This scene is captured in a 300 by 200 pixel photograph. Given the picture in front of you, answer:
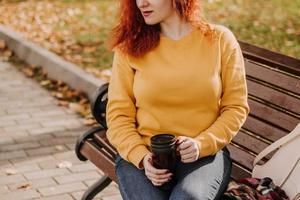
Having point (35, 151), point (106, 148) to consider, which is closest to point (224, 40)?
point (106, 148)

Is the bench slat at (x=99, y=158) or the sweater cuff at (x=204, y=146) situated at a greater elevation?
the sweater cuff at (x=204, y=146)

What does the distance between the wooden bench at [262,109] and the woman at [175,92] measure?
441 mm

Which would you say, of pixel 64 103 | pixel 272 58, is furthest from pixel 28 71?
pixel 272 58

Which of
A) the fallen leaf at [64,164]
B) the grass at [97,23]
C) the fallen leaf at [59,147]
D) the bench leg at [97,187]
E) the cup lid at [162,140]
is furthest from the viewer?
the grass at [97,23]

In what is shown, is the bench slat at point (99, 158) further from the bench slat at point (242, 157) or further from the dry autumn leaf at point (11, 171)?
the dry autumn leaf at point (11, 171)

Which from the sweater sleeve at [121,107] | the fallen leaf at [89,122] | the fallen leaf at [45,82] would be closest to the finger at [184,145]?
the sweater sleeve at [121,107]

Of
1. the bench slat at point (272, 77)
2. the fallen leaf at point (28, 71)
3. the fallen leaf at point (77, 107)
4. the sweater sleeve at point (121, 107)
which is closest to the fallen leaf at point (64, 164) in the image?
the fallen leaf at point (77, 107)

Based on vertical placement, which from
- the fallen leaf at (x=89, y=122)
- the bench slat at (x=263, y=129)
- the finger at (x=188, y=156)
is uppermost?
the finger at (x=188, y=156)

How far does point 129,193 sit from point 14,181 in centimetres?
210

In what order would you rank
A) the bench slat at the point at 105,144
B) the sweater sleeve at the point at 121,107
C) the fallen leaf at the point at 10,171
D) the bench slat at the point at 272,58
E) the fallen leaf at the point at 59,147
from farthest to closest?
the fallen leaf at the point at 59,147
the fallen leaf at the point at 10,171
the bench slat at the point at 105,144
the bench slat at the point at 272,58
the sweater sleeve at the point at 121,107

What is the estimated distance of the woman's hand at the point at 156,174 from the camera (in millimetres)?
2979

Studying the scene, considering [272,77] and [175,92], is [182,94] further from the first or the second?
[272,77]

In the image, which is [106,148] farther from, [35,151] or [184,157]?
[35,151]

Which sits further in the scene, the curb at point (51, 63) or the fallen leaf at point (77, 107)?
the curb at point (51, 63)
